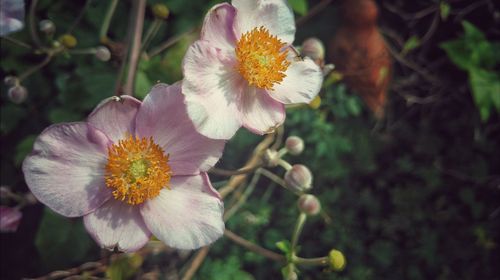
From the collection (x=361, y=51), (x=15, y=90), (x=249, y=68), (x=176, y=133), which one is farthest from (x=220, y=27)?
(x=361, y=51)

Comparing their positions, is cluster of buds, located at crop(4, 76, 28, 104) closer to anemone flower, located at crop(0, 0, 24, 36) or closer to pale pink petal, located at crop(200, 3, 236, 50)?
anemone flower, located at crop(0, 0, 24, 36)

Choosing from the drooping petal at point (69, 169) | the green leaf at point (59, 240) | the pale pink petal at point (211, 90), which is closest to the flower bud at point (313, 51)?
the pale pink petal at point (211, 90)

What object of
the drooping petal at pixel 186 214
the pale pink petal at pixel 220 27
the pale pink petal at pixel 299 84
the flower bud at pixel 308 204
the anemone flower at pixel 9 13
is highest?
the anemone flower at pixel 9 13

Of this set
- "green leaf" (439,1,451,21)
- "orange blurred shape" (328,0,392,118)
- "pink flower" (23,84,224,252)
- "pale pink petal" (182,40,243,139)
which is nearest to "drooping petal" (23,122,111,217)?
"pink flower" (23,84,224,252)

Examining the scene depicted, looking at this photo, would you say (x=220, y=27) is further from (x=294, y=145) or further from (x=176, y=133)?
(x=294, y=145)

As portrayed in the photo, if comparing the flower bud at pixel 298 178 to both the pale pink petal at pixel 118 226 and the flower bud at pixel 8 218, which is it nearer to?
the pale pink petal at pixel 118 226

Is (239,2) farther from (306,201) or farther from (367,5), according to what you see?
(367,5)
